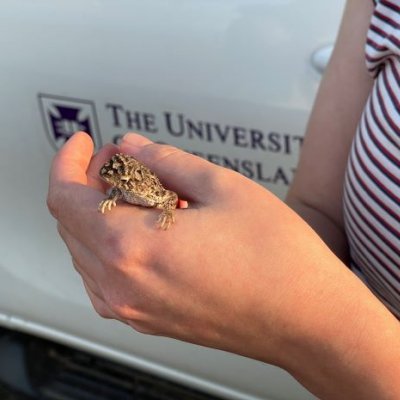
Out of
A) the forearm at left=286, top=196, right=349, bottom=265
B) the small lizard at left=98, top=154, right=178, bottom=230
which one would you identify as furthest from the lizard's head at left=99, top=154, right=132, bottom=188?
the forearm at left=286, top=196, right=349, bottom=265

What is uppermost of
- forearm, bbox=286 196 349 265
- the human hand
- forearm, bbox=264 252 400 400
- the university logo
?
the human hand

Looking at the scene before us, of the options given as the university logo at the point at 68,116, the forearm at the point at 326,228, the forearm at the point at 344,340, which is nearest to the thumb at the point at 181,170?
the forearm at the point at 344,340

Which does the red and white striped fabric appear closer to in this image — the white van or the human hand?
the human hand

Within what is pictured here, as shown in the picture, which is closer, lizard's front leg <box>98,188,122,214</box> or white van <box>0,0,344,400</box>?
lizard's front leg <box>98,188,122,214</box>

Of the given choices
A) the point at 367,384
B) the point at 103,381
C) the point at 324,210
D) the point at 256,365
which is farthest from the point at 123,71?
the point at 367,384

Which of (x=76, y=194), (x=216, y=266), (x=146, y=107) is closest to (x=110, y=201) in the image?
(x=76, y=194)

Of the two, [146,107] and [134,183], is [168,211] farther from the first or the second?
[146,107]
